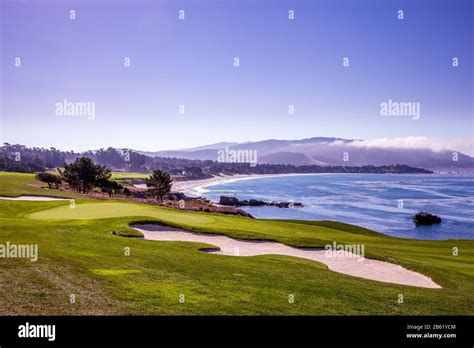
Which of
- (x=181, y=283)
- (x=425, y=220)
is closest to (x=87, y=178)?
(x=425, y=220)

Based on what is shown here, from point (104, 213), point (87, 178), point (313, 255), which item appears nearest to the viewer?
point (313, 255)

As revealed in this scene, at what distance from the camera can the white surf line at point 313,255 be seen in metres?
23.6

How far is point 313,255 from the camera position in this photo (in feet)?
96.3

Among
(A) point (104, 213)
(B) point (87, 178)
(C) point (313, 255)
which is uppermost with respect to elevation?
(B) point (87, 178)

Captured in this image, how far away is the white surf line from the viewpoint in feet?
77.4

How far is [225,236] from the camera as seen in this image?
33.1 m

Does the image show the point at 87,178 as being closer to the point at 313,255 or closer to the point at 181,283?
the point at 313,255

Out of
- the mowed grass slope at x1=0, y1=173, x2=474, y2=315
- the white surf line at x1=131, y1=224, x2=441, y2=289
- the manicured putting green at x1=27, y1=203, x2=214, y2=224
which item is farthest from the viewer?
the manicured putting green at x1=27, y1=203, x2=214, y2=224
